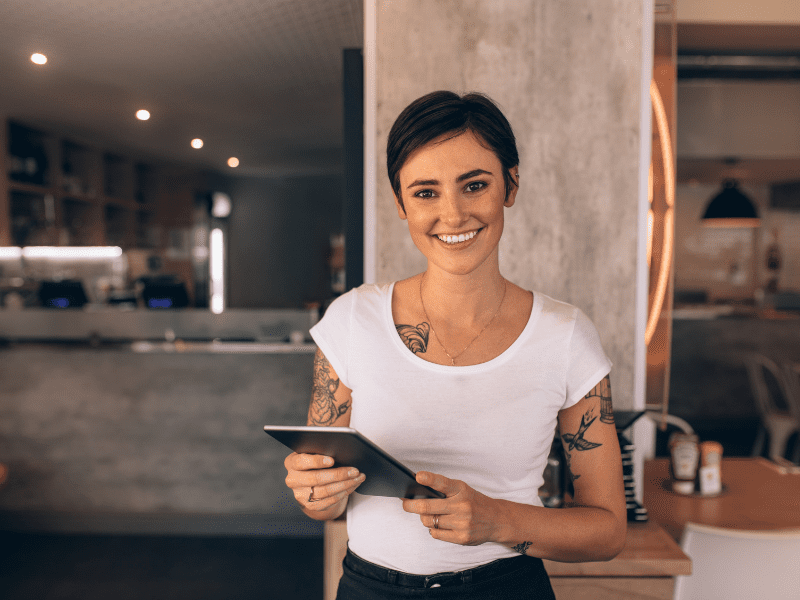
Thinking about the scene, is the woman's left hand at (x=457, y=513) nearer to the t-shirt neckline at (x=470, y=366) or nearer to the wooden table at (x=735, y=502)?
the t-shirt neckline at (x=470, y=366)

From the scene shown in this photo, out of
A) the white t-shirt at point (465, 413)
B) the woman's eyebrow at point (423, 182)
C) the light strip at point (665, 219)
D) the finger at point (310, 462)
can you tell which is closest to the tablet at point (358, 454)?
the finger at point (310, 462)

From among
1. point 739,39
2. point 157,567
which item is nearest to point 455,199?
point 739,39

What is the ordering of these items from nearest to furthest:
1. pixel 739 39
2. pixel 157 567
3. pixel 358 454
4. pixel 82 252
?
pixel 358 454, pixel 739 39, pixel 157 567, pixel 82 252

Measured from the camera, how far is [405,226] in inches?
67.9

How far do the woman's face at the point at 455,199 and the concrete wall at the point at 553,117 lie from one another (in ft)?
2.48

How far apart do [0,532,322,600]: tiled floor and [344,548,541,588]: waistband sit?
6.93ft

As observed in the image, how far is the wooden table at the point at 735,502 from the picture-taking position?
1648 mm

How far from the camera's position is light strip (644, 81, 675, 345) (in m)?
1.82

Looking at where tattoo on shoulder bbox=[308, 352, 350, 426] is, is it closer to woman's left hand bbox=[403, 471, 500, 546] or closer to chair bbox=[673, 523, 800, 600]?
woman's left hand bbox=[403, 471, 500, 546]

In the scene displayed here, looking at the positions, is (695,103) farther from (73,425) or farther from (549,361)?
(73,425)

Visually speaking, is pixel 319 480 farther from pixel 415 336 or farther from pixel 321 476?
pixel 415 336

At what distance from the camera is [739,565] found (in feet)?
4.40

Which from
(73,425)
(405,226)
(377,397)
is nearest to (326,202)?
(73,425)

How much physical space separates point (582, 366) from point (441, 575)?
44 cm
